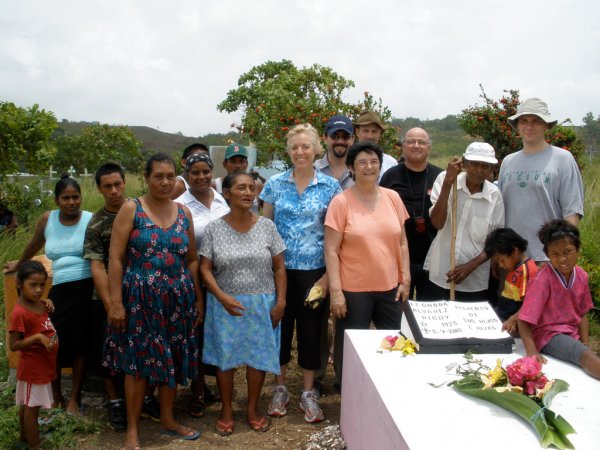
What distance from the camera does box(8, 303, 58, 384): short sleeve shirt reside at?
3.31 meters

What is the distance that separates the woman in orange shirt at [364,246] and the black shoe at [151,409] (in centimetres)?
147

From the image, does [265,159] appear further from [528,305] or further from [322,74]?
[528,305]

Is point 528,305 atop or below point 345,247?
below

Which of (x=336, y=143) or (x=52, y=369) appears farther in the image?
(x=336, y=143)

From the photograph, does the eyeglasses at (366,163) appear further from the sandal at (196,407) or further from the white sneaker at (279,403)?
the sandal at (196,407)

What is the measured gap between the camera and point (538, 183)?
3.75 meters

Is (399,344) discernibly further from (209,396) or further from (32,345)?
(32,345)

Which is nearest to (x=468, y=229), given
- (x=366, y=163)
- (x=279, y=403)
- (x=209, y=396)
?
(x=366, y=163)

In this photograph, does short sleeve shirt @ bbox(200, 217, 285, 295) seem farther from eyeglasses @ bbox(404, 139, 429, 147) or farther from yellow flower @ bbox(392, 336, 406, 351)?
eyeglasses @ bbox(404, 139, 429, 147)

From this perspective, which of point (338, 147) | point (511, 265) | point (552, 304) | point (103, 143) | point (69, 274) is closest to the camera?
point (552, 304)

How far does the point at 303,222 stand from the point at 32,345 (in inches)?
72.4

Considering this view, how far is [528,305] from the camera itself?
3.10 metres

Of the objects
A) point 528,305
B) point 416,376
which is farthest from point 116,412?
point 528,305

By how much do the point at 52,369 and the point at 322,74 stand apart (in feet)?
29.1
